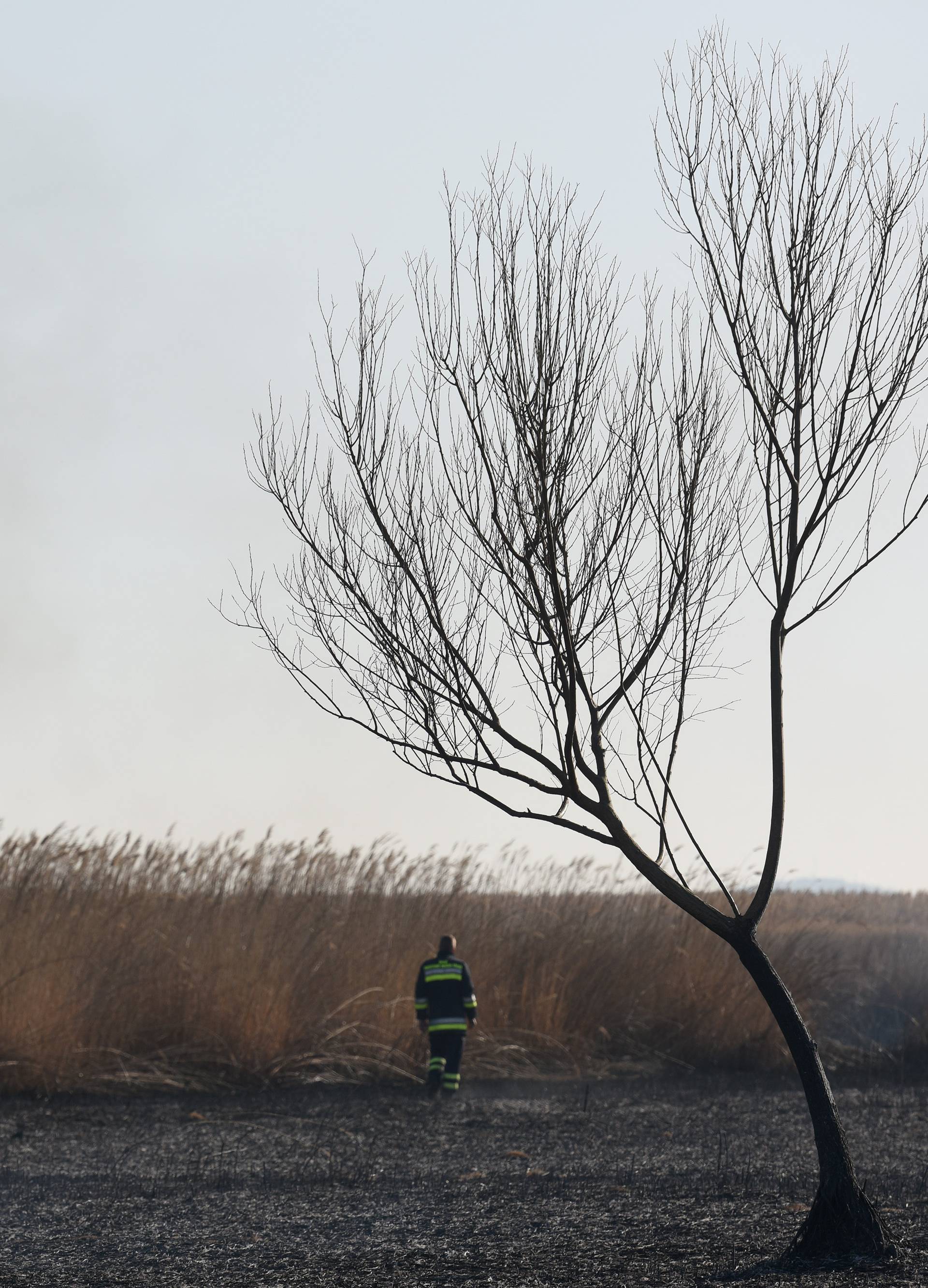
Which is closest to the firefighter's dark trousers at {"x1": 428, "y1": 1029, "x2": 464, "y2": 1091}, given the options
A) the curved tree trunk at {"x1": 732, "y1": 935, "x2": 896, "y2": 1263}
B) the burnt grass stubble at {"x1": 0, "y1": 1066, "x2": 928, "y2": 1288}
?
the burnt grass stubble at {"x1": 0, "y1": 1066, "x2": 928, "y2": 1288}

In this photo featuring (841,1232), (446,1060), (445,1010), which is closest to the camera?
(841,1232)

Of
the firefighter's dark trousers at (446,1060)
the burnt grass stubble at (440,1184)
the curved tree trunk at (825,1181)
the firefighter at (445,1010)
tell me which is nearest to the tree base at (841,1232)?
the curved tree trunk at (825,1181)

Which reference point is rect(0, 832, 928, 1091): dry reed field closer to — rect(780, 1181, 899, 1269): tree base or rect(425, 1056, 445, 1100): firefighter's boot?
rect(425, 1056, 445, 1100): firefighter's boot

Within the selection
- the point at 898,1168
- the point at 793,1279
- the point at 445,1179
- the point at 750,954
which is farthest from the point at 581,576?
the point at 898,1168

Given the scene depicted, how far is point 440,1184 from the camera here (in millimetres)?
7363

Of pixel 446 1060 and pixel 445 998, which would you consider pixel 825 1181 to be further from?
pixel 446 1060

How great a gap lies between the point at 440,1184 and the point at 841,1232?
2794 millimetres

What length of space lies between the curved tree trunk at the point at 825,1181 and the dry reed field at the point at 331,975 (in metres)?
6.14

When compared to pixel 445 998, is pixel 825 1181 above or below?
below

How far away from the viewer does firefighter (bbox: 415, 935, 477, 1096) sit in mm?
10477

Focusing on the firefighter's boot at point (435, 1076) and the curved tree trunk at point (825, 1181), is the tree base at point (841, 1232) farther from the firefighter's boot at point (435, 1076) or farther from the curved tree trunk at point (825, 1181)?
the firefighter's boot at point (435, 1076)

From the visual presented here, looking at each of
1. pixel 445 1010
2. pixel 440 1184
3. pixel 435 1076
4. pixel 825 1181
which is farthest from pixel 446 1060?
pixel 825 1181

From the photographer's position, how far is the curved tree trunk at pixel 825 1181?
→ 16.9 ft

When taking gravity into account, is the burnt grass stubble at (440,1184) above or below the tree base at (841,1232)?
below
